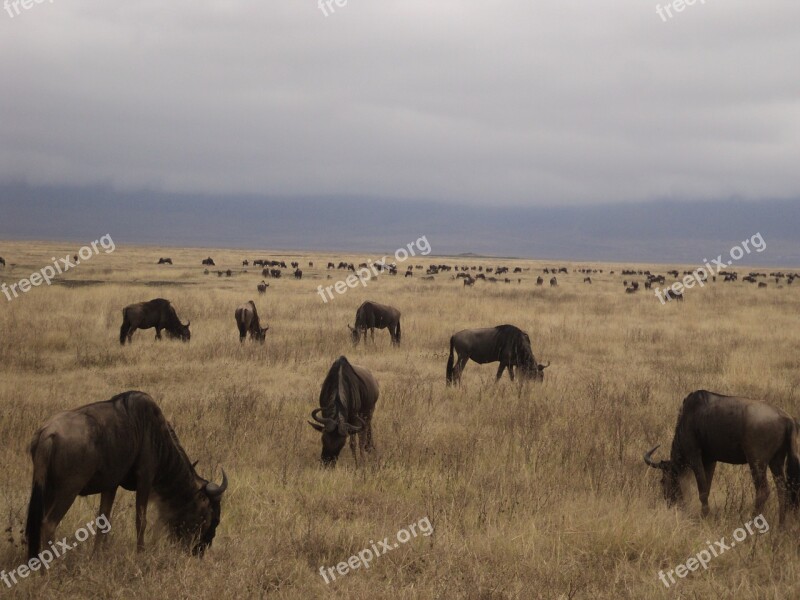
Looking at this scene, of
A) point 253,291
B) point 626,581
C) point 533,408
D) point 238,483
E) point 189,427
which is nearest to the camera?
point 626,581

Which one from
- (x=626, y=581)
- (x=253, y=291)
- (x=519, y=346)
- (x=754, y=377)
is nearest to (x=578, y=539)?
(x=626, y=581)

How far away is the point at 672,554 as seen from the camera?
17.3 ft

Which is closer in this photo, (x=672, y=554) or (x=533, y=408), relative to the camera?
(x=672, y=554)

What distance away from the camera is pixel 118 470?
179 inches

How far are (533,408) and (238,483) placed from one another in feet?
16.8

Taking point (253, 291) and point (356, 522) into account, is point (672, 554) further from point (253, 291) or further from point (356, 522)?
point (253, 291)

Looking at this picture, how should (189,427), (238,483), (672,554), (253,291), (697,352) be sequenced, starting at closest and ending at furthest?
(672,554), (238,483), (189,427), (697,352), (253,291)

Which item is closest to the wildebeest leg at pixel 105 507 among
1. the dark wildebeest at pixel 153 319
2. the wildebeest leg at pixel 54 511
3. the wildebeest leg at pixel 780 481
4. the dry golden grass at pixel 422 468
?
the dry golden grass at pixel 422 468

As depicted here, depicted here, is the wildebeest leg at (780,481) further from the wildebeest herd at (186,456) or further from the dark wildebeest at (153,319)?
the dark wildebeest at (153,319)

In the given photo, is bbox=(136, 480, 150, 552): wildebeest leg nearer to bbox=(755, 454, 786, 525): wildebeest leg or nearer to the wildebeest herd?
the wildebeest herd

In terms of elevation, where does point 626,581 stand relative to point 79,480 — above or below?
below

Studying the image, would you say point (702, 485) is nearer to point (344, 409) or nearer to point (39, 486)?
point (344, 409)

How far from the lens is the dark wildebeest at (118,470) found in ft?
13.7

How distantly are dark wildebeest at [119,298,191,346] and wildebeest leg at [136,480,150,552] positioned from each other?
1262cm
